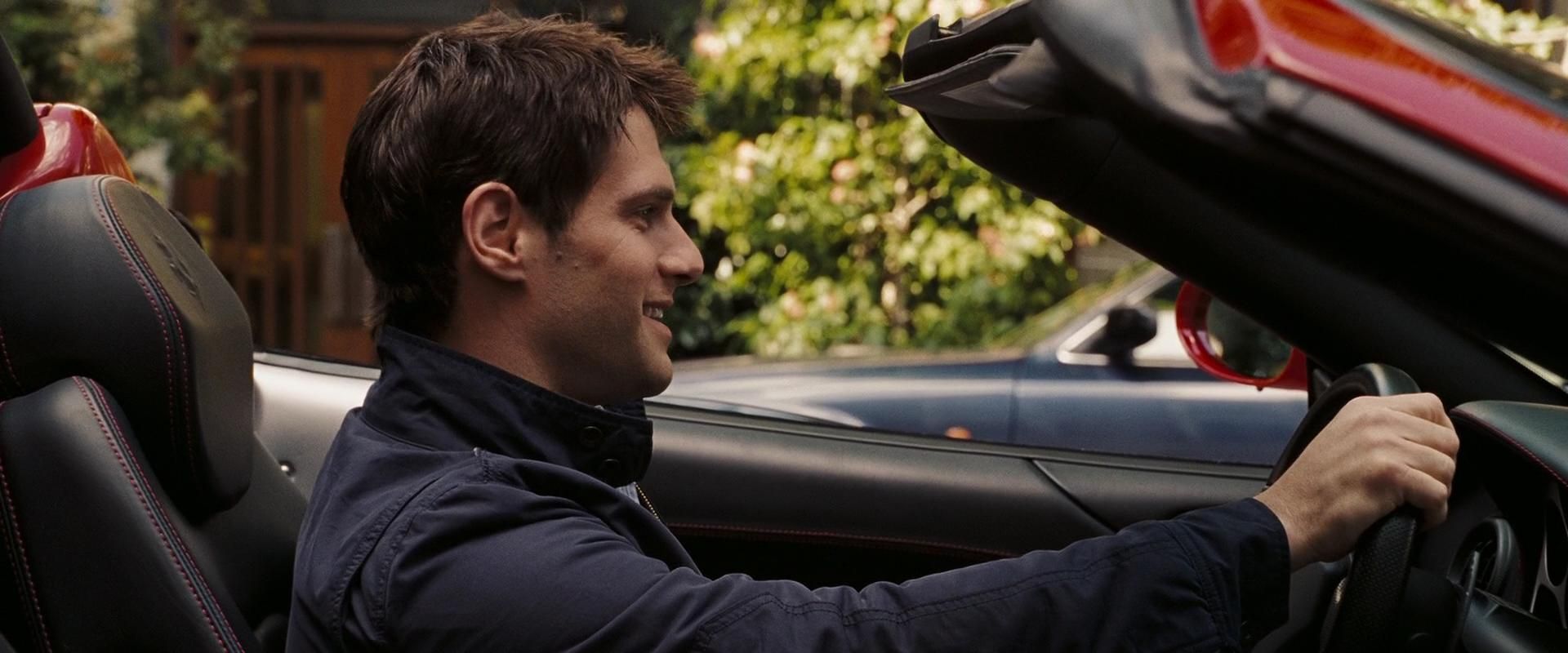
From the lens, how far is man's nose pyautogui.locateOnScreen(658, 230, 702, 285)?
1571 mm

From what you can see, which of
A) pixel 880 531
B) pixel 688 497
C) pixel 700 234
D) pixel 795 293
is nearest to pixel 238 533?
pixel 688 497

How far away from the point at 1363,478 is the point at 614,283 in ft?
2.12

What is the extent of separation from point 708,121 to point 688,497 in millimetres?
4957

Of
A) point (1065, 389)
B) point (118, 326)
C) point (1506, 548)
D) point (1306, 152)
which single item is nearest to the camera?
point (1306, 152)

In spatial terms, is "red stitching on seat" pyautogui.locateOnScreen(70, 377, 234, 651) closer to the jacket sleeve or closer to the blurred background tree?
the jacket sleeve

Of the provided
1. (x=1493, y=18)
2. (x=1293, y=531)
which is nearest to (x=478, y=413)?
(x=1293, y=531)

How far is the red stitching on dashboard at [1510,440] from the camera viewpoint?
133 centimetres

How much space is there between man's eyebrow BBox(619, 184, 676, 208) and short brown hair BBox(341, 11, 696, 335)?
0.12ft

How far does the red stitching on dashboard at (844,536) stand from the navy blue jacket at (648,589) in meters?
1.22

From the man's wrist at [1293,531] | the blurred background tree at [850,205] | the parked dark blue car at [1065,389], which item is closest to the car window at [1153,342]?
the parked dark blue car at [1065,389]

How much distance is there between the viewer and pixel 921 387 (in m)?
4.71

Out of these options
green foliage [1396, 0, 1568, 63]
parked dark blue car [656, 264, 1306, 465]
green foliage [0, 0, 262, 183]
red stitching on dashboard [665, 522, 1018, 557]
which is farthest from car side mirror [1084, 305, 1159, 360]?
→ green foliage [0, 0, 262, 183]

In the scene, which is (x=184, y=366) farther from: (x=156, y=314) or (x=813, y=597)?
(x=813, y=597)

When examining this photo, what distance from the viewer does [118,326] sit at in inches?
71.9
